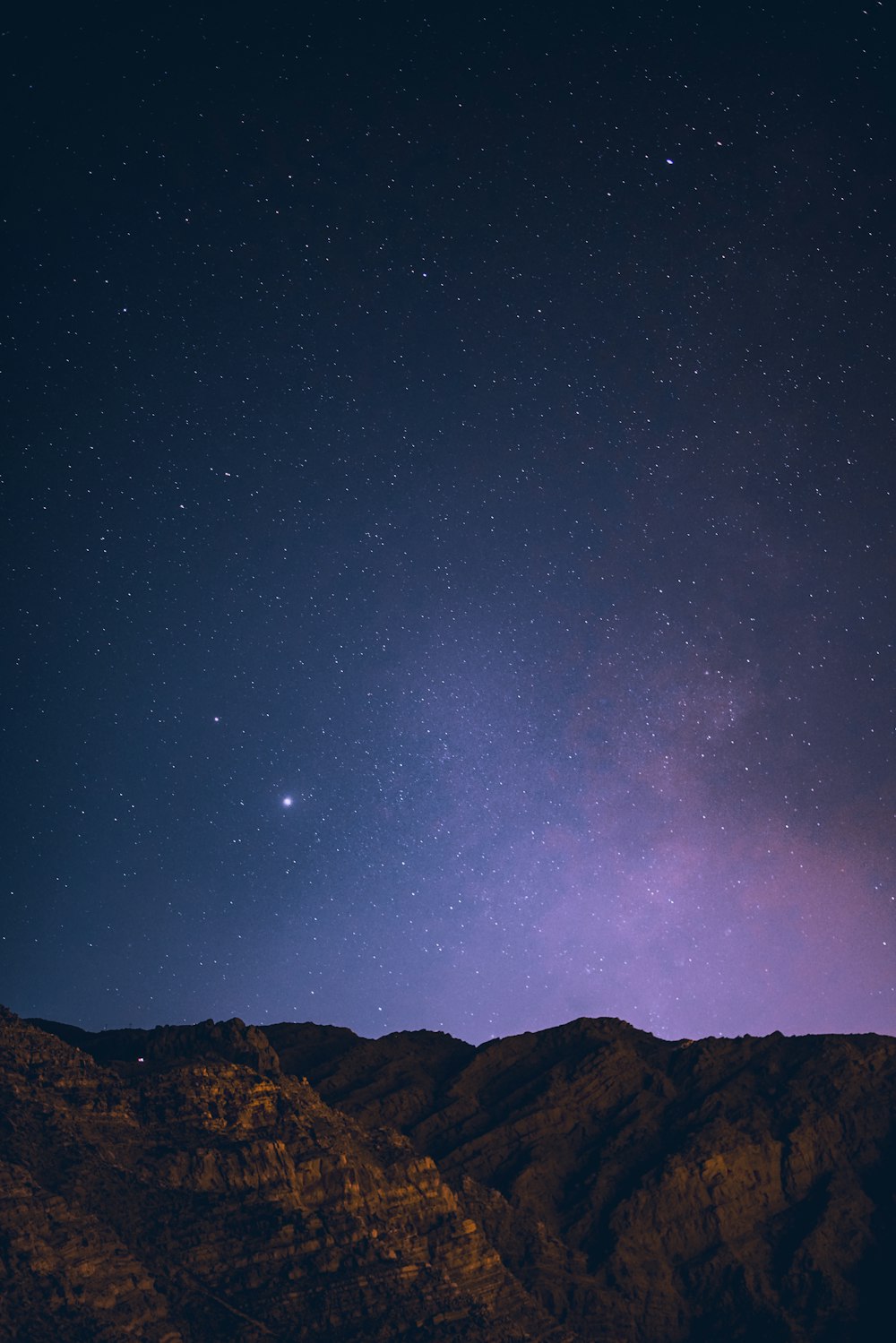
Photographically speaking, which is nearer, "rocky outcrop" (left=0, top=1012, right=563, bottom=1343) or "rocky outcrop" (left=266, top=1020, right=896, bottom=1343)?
"rocky outcrop" (left=0, top=1012, right=563, bottom=1343)

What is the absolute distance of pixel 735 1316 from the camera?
76500 millimetres

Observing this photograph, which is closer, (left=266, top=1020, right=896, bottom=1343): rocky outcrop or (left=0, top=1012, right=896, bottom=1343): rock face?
(left=0, top=1012, right=896, bottom=1343): rock face

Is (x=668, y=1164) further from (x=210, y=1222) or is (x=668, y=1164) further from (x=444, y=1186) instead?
(x=210, y=1222)

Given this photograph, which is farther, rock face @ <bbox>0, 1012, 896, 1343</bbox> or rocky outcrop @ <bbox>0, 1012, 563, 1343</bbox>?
rock face @ <bbox>0, 1012, 896, 1343</bbox>

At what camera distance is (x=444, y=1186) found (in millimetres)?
71625

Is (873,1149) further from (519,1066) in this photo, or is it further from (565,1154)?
(519,1066)

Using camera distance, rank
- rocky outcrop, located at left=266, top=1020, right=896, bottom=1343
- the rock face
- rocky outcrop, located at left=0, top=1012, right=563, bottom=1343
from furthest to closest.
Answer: rocky outcrop, located at left=266, top=1020, right=896, bottom=1343 < the rock face < rocky outcrop, located at left=0, top=1012, right=563, bottom=1343

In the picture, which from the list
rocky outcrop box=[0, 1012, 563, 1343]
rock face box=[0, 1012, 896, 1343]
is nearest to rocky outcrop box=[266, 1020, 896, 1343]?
rock face box=[0, 1012, 896, 1343]

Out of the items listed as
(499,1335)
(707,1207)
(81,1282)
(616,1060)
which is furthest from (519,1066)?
(81,1282)

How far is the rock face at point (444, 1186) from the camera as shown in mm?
58938

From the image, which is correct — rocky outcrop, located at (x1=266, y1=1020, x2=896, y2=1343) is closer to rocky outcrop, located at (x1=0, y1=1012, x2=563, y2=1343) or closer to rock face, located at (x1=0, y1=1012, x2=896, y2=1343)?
rock face, located at (x1=0, y1=1012, x2=896, y2=1343)

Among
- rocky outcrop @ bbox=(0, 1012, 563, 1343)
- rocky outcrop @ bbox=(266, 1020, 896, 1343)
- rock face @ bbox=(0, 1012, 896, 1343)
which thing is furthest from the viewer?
rocky outcrop @ bbox=(266, 1020, 896, 1343)

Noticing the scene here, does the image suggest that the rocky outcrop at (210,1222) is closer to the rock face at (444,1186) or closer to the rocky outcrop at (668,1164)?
the rock face at (444,1186)

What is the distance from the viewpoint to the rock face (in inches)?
2320
